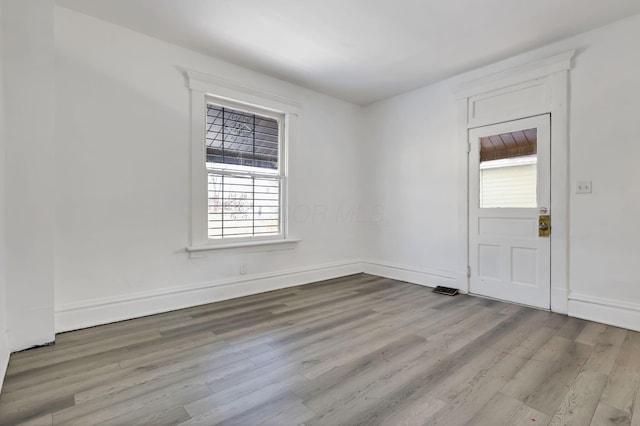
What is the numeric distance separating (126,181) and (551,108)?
445cm

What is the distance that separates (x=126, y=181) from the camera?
3062mm

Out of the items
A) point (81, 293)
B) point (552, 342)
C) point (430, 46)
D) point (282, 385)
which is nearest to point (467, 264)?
point (552, 342)

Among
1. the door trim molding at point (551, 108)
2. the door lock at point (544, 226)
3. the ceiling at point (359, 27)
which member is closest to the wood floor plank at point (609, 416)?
the door trim molding at point (551, 108)

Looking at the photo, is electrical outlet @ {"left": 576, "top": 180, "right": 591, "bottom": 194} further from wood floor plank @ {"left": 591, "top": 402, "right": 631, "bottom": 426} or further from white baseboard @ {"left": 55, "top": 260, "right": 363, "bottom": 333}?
white baseboard @ {"left": 55, "top": 260, "right": 363, "bottom": 333}

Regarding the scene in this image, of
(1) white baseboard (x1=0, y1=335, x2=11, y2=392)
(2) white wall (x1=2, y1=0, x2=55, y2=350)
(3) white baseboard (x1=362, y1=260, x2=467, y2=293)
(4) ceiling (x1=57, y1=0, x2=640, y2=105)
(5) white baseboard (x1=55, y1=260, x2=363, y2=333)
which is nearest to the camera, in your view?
(1) white baseboard (x1=0, y1=335, x2=11, y2=392)

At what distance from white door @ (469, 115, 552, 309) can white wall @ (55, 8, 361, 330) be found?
2787 millimetres

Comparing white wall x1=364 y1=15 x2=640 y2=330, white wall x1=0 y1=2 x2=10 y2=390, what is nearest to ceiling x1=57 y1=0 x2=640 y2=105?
white wall x1=364 y1=15 x2=640 y2=330

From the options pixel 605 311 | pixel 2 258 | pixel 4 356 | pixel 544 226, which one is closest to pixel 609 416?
pixel 605 311

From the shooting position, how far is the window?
3.69 metres

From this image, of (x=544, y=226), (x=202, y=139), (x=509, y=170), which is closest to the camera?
(x=544, y=226)

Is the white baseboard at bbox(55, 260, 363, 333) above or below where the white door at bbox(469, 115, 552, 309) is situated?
below

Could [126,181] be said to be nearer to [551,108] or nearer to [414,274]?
[414,274]

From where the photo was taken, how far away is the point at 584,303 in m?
3.09

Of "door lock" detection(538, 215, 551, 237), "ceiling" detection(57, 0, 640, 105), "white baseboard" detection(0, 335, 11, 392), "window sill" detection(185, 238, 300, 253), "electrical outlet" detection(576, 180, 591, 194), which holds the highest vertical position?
"ceiling" detection(57, 0, 640, 105)
